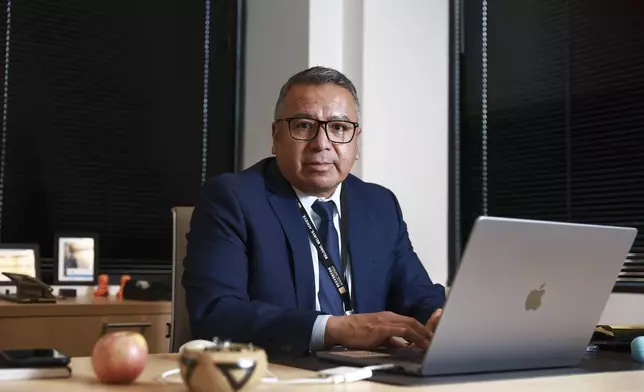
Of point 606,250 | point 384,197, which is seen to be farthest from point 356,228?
point 606,250

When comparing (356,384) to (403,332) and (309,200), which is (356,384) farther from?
(309,200)

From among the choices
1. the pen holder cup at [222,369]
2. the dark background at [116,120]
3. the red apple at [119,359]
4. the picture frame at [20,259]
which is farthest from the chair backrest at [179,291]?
the dark background at [116,120]

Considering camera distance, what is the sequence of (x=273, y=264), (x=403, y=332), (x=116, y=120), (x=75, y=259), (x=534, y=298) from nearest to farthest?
(x=534, y=298) → (x=403, y=332) → (x=273, y=264) → (x=75, y=259) → (x=116, y=120)

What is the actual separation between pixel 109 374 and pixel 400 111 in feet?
7.54

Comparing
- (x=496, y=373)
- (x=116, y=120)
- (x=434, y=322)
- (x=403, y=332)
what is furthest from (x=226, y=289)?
(x=116, y=120)

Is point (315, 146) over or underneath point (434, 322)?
over

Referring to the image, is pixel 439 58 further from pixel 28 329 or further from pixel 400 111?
pixel 28 329

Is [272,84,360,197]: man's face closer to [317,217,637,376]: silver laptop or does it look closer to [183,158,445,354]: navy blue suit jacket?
[183,158,445,354]: navy blue suit jacket

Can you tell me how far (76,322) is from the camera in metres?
2.61

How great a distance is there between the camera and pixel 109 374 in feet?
3.52

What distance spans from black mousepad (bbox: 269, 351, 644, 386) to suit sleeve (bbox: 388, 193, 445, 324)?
1.62 feet

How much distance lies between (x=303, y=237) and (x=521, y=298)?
778 mm

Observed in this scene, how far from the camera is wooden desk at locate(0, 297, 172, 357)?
2512 millimetres

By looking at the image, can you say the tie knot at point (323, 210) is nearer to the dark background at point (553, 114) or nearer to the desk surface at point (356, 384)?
the desk surface at point (356, 384)
